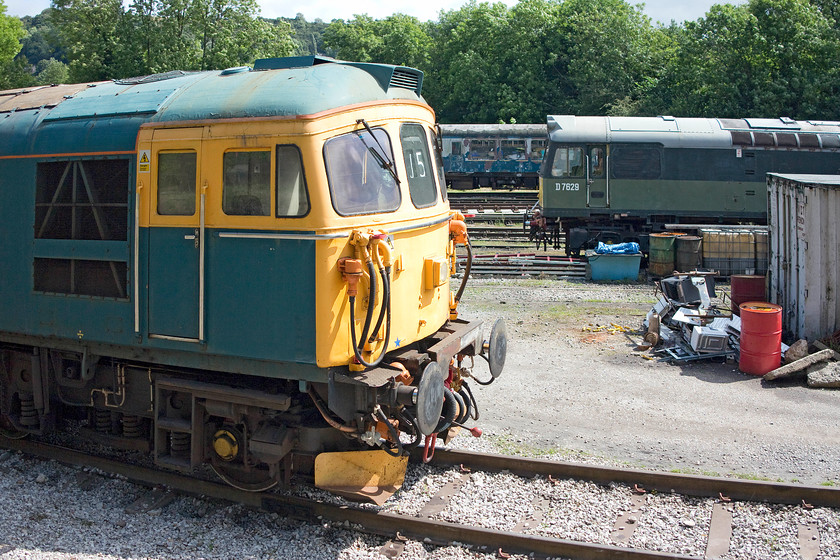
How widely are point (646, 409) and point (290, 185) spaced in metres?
5.73

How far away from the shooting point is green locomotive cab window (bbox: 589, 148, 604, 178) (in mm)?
20453

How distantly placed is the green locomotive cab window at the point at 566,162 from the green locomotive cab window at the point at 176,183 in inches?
607

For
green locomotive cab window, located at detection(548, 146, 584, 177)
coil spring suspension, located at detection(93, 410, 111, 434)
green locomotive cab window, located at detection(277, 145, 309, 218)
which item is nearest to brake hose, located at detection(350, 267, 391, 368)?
green locomotive cab window, located at detection(277, 145, 309, 218)

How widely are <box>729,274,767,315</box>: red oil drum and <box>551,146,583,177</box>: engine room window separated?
25.2 ft

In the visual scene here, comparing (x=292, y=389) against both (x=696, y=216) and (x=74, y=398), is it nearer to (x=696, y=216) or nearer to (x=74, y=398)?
(x=74, y=398)

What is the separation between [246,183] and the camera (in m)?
6.00

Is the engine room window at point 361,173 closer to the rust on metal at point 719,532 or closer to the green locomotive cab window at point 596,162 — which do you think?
the rust on metal at point 719,532

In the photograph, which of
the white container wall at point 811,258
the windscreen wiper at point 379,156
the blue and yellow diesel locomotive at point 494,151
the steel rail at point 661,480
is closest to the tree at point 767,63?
the blue and yellow diesel locomotive at point 494,151

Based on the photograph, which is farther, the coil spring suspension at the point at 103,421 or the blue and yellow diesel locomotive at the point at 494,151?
the blue and yellow diesel locomotive at the point at 494,151

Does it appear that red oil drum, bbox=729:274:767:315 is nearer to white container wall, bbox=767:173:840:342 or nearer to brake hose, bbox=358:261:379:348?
white container wall, bbox=767:173:840:342

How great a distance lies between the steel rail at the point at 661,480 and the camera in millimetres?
6656

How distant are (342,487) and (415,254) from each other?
202 centimetres

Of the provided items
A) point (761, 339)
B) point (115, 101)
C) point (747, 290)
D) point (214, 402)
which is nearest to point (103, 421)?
point (214, 402)

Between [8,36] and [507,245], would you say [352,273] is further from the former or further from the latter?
[8,36]
